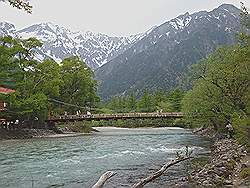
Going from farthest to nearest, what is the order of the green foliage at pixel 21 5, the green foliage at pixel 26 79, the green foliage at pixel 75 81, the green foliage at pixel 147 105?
the green foliage at pixel 147 105 < the green foliage at pixel 75 81 < the green foliage at pixel 26 79 < the green foliage at pixel 21 5

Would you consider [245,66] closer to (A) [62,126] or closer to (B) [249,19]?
(B) [249,19]

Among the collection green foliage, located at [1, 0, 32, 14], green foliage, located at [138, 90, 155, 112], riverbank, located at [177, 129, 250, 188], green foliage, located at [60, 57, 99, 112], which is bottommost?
riverbank, located at [177, 129, 250, 188]

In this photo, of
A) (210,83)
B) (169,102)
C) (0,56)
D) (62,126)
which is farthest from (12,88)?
(169,102)

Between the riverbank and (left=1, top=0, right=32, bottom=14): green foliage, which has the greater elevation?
(left=1, top=0, right=32, bottom=14): green foliage

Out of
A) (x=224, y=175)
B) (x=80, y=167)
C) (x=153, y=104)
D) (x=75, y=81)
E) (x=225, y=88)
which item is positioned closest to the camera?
(x=224, y=175)

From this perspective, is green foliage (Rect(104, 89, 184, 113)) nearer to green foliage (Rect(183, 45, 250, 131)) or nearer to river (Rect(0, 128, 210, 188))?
green foliage (Rect(183, 45, 250, 131))

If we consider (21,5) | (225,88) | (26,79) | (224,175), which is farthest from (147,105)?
(21,5)

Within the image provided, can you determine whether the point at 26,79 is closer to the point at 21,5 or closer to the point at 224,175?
the point at 224,175

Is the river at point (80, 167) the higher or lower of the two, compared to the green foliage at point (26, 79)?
lower

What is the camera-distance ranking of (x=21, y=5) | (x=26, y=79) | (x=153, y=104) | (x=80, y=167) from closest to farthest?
1. (x=21, y=5)
2. (x=80, y=167)
3. (x=26, y=79)
4. (x=153, y=104)

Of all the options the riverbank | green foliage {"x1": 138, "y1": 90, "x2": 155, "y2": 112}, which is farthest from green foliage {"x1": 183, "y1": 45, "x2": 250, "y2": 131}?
green foliage {"x1": 138, "y1": 90, "x2": 155, "y2": 112}

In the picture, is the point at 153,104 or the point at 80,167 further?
the point at 153,104

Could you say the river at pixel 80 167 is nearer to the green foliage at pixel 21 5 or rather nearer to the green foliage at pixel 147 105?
the green foliage at pixel 21 5

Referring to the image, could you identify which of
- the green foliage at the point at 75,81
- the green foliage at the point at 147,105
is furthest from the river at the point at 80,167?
the green foliage at the point at 147,105
